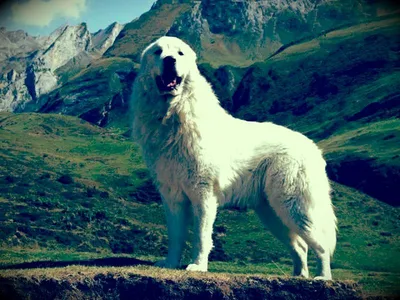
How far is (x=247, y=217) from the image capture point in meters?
61.4

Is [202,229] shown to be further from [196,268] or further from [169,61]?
[169,61]

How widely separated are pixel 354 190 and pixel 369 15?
416ft

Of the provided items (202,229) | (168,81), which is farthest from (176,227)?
(168,81)

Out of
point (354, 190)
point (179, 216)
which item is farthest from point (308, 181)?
point (354, 190)

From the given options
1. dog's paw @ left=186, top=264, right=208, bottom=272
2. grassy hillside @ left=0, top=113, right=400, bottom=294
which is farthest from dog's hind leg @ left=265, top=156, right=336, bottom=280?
grassy hillside @ left=0, top=113, right=400, bottom=294

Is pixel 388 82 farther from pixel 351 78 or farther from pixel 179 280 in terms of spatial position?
pixel 179 280

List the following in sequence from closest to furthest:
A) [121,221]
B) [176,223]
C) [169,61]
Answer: [169,61]
[176,223]
[121,221]

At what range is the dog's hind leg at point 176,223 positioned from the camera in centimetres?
1262

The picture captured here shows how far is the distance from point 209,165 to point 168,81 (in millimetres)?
1901

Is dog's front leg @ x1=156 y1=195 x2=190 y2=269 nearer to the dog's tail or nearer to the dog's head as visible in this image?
the dog's tail

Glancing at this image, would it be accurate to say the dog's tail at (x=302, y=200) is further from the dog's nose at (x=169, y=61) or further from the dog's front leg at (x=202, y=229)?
the dog's nose at (x=169, y=61)

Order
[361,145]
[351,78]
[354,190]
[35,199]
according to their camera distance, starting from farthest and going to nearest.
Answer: [351,78]
[361,145]
[354,190]
[35,199]

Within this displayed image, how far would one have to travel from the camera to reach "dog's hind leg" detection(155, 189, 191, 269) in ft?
41.4

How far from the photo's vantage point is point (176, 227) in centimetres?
1270
